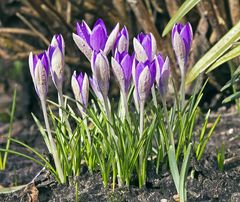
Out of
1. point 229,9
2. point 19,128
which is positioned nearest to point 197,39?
point 229,9

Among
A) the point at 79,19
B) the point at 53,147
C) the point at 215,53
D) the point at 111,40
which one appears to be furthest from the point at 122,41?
the point at 79,19

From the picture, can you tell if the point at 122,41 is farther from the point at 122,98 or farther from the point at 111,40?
the point at 122,98

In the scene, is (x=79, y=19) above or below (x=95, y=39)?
above

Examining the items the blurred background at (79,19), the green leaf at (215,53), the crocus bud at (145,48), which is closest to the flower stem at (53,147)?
the crocus bud at (145,48)

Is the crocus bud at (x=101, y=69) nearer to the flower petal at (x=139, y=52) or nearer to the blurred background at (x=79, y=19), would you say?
the flower petal at (x=139, y=52)

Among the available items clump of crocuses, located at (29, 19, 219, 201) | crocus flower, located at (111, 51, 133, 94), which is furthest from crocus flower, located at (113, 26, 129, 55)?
crocus flower, located at (111, 51, 133, 94)

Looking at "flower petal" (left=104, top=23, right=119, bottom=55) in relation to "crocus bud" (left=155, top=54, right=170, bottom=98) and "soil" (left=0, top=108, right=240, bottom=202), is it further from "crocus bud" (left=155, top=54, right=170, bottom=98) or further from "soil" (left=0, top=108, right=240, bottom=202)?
"soil" (left=0, top=108, right=240, bottom=202)

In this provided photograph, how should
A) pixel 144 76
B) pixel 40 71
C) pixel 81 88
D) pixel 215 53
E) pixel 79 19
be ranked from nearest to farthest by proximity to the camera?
1. pixel 144 76
2. pixel 40 71
3. pixel 81 88
4. pixel 215 53
5. pixel 79 19

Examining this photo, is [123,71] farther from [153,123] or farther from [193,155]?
[193,155]
